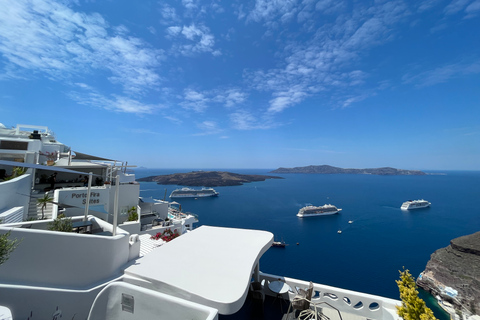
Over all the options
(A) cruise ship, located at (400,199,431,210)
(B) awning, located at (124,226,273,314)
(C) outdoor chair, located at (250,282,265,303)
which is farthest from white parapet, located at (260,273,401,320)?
(A) cruise ship, located at (400,199,431,210)

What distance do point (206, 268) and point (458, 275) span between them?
3167 cm

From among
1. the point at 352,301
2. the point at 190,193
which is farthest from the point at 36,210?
the point at 190,193

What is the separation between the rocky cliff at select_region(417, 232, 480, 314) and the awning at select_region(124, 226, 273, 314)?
2755 centimetres

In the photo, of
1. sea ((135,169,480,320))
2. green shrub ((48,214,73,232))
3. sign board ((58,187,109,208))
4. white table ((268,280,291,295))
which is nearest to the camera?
green shrub ((48,214,73,232))

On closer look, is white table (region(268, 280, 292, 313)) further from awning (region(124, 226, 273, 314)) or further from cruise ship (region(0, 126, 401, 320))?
awning (region(124, 226, 273, 314))

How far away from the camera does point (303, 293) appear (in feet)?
19.2

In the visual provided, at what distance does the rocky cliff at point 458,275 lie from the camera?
774 inches

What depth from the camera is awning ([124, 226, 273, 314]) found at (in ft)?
11.7

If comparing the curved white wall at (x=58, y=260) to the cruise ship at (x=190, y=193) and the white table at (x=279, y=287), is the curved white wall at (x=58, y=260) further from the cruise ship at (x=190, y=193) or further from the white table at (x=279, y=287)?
the cruise ship at (x=190, y=193)

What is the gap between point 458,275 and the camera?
2156 cm

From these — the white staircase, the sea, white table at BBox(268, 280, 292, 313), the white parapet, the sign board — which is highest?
the sign board

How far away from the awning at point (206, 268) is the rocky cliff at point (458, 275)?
27.5 metres

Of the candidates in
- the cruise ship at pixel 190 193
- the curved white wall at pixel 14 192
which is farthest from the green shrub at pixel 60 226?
the cruise ship at pixel 190 193

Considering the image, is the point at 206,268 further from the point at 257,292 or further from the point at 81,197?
the point at 81,197
